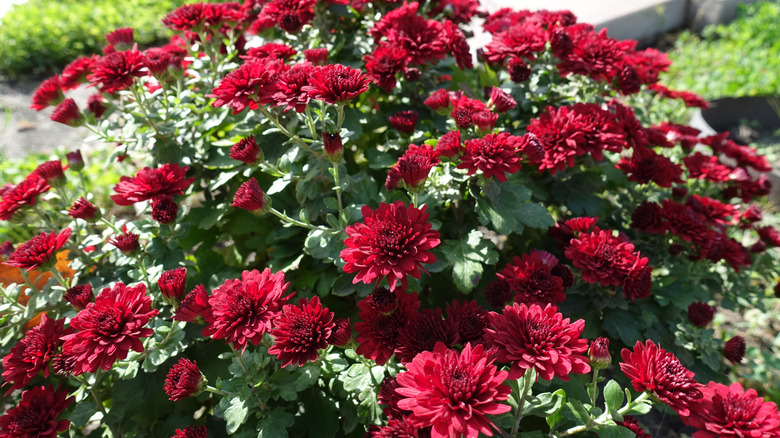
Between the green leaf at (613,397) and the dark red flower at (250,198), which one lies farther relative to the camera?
the dark red flower at (250,198)

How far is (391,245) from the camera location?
46.4 inches

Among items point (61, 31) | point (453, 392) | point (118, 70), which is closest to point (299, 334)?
point (453, 392)

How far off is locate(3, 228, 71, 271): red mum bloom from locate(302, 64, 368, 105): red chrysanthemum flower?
962 mm

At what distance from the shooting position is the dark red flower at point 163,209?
158 cm

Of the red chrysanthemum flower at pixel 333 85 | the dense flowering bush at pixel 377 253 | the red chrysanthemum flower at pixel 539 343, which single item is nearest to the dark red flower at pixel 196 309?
the dense flowering bush at pixel 377 253

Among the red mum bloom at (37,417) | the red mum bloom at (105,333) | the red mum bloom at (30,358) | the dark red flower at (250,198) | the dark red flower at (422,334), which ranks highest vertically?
the dark red flower at (250,198)

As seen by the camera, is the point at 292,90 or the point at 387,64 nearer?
the point at 292,90

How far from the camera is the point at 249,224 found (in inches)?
77.5

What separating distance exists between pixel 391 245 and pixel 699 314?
4.11 ft

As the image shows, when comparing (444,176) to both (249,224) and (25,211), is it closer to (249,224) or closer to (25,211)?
(249,224)

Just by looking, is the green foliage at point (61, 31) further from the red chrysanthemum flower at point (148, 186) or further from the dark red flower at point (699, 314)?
the dark red flower at point (699, 314)

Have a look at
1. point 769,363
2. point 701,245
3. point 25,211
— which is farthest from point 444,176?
point 769,363

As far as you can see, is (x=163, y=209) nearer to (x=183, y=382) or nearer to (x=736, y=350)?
(x=183, y=382)

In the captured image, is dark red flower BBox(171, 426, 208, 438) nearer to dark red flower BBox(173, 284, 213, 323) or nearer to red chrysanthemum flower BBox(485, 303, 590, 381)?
dark red flower BBox(173, 284, 213, 323)
